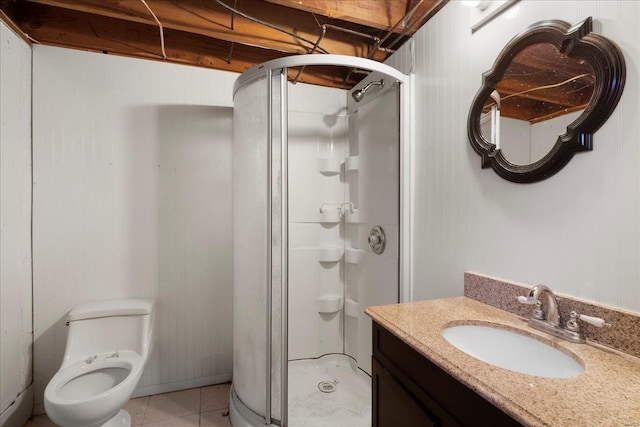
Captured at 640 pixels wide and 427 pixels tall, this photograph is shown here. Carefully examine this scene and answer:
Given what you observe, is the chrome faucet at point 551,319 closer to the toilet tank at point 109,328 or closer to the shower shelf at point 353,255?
the shower shelf at point 353,255

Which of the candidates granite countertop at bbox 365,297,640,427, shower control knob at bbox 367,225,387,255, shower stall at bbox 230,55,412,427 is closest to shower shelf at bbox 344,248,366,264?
shower stall at bbox 230,55,412,427

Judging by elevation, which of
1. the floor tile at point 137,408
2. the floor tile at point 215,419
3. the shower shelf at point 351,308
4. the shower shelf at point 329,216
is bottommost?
the floor tile at point 215,419

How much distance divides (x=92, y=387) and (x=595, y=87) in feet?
8.27

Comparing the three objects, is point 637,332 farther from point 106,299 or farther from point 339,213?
point 106,299

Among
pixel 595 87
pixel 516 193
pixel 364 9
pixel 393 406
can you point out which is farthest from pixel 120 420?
pixel 364 9

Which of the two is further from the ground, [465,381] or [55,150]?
[55,150]

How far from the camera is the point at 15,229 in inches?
66.1

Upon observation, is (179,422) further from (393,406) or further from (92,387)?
(393,406)

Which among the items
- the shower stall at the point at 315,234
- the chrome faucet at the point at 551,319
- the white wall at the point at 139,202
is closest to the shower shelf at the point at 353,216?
the shower stall at the point at 315,234

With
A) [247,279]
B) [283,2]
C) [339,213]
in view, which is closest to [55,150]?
[247,279]

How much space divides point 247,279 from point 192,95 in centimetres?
139

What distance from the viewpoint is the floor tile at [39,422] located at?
5.68ft

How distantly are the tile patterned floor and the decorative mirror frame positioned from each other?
201cm

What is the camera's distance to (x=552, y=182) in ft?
3.41
